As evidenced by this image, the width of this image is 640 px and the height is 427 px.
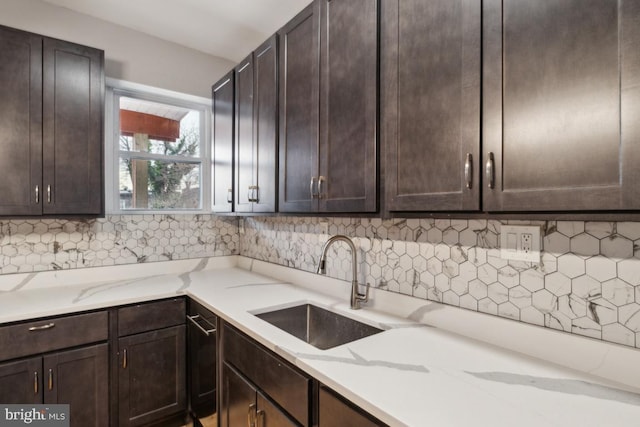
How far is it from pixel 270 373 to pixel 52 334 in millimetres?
1233

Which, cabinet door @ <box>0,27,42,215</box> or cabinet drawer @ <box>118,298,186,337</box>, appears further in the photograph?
cabinet drawer @ <box>118,298,186,337</box>

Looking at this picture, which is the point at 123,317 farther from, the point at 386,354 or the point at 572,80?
the point at 572,80

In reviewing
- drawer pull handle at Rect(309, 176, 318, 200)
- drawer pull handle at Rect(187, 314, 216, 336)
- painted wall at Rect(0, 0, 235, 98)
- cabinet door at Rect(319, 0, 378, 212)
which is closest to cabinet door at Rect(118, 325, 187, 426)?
drawer pull handle at Rect(187, 314, 216, 336)

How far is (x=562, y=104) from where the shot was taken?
767 mm

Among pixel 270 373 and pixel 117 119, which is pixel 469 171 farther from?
pixel 117 119

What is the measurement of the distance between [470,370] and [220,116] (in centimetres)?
215

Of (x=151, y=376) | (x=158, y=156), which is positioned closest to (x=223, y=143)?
(x=158, y=156)

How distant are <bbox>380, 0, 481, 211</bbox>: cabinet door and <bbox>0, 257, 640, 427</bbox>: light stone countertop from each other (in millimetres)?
494

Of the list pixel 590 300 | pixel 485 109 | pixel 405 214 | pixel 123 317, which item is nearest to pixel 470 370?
pixel 590 300

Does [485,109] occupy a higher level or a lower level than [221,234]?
higher

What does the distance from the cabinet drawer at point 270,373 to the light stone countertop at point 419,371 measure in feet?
0.19

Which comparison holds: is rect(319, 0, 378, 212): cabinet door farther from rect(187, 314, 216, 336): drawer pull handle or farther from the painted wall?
the painted wall

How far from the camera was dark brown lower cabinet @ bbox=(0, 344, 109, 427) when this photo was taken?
1591 mm

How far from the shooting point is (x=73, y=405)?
5.65ft
